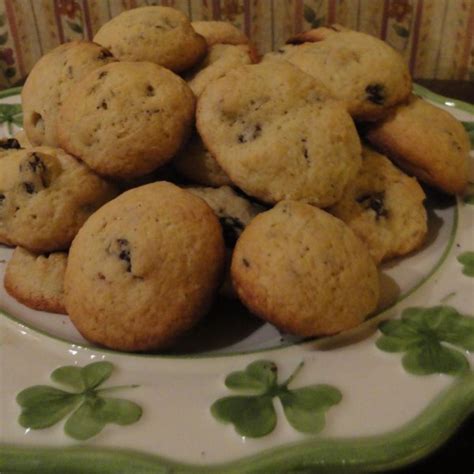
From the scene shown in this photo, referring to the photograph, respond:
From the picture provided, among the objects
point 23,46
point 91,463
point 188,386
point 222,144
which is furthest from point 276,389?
point 23,46

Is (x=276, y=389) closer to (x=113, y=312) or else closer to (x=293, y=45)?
(x=113, y=312)

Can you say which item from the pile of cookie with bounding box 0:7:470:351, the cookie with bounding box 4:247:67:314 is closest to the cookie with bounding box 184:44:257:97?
the pile of cookie with bounding box 0:7:470:351

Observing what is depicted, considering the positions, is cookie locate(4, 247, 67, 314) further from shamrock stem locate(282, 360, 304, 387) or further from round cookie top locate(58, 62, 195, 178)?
shamrock stem locate(282, 360, 304, 387)

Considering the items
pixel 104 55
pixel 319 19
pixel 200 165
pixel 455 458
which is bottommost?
pixel 319 19

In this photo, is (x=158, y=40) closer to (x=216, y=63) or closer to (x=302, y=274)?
(x=216, y=63)

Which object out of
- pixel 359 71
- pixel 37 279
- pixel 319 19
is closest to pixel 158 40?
pixel 359 71

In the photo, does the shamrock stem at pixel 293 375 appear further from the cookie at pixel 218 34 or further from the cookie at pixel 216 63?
the cookie at pixel 218 34
